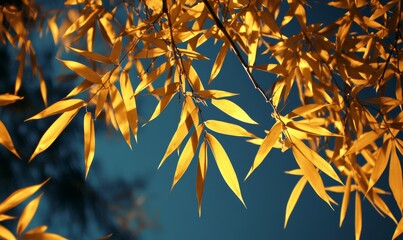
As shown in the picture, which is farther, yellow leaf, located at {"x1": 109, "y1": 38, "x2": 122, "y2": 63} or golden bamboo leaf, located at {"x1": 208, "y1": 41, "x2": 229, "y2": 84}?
golden bamboo leaf, located at {"x1": 208, "y1": 41, "x2": 229, "y2": 84}


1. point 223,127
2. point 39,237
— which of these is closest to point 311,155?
point 223,127

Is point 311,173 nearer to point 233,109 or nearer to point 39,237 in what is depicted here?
point 233,109

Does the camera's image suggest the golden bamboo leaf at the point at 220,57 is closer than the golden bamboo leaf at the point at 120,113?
No

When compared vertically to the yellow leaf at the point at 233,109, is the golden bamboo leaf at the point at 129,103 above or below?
above

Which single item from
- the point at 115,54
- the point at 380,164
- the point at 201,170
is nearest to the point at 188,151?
the point at 201,170

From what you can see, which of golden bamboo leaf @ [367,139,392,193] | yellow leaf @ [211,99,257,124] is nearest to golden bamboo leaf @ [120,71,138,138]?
yellow leaf @ [211,99,257,124]

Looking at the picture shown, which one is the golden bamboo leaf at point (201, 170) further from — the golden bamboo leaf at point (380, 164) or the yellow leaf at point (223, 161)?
the golden bamboo leaf at point (380, 164)

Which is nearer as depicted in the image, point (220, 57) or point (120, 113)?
point (120, 113)

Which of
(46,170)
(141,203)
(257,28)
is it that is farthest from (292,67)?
(46,170)

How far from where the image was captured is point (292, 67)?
0.73m

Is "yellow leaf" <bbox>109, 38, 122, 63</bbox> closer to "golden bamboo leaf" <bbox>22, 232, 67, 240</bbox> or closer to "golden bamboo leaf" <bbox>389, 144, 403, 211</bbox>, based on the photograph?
"golden bamboo leaf" <bbox>22, 232, 67, 240</bbox>

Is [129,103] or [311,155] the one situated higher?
[129,103]

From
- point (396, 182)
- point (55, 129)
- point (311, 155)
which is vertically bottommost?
point (396, 182)

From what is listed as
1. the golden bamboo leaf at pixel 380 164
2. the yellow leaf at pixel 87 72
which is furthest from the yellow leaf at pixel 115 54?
the golden bamboo leaf at pixel 380 164
